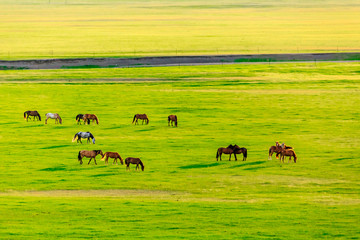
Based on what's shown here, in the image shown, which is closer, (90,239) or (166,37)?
(90,239)

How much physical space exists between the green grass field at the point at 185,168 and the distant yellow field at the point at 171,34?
3584cm

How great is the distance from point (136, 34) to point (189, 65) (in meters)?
48.4

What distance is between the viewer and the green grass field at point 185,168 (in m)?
24.2

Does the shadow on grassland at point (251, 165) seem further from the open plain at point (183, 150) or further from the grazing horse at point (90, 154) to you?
the grazing horse at point (90, 154)

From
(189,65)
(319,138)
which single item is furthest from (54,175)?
(189,65)

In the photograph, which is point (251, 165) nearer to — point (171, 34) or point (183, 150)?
point (183, 150)

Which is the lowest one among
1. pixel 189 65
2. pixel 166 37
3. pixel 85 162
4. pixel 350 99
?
pixel 85 162

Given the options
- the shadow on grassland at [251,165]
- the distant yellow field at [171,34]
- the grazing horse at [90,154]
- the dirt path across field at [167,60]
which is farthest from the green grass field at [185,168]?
the distant yellow field at [171,34]

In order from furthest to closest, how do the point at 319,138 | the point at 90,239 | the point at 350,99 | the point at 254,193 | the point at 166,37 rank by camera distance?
the point at 166,37, the point at 350,99, the point at 319,138, the point at 254,193, the point at 90,239

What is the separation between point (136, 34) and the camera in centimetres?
13275

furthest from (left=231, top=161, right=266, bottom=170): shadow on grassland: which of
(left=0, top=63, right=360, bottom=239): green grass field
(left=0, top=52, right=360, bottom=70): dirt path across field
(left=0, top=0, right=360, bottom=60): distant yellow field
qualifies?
(left=0, top=0, right=360, bottom=60): distant yellow field

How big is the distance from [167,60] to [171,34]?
1750 inches

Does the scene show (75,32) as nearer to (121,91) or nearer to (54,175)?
(121,91)

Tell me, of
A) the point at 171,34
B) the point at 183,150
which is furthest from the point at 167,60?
the point at 183,150
